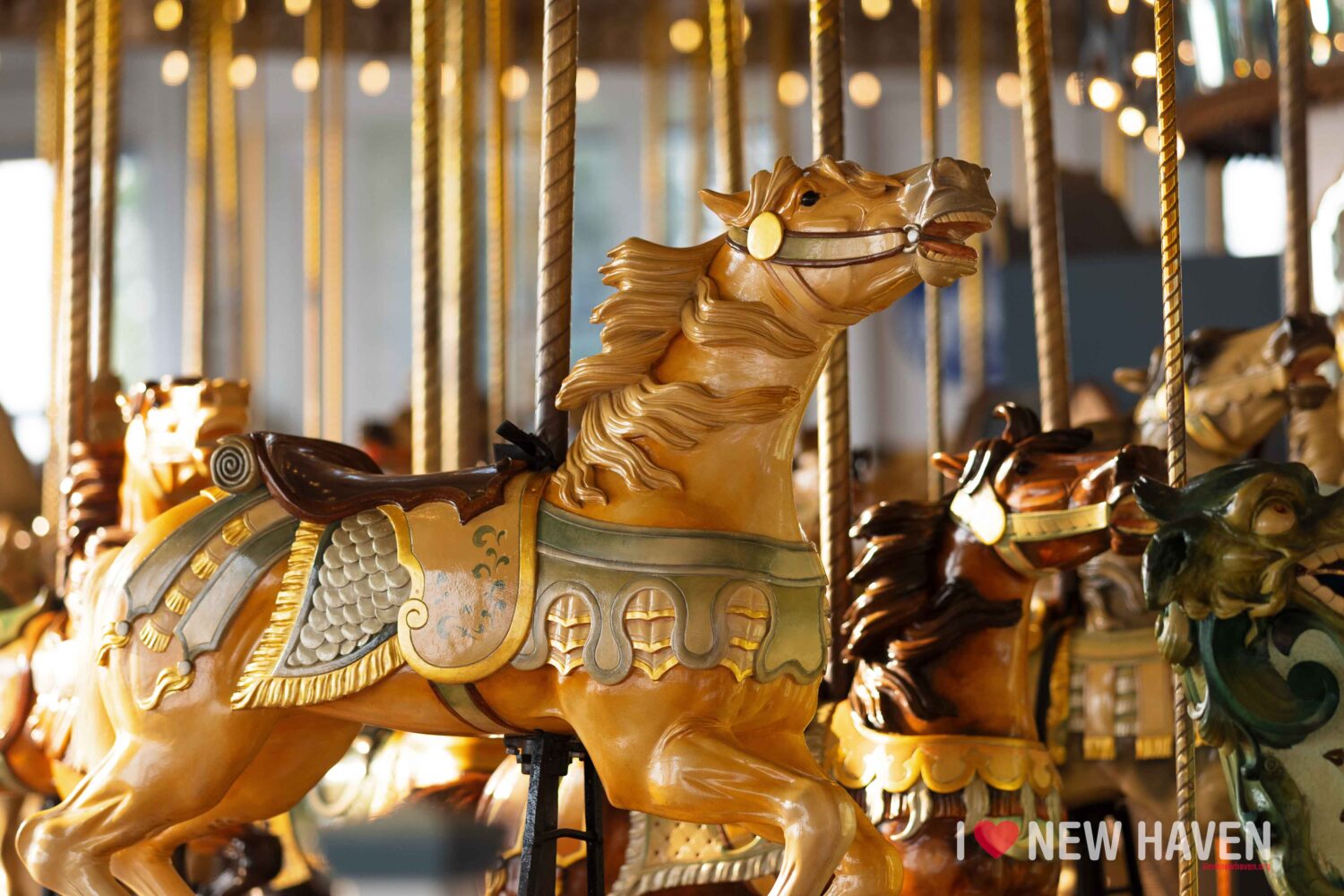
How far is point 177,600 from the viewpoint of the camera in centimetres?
243

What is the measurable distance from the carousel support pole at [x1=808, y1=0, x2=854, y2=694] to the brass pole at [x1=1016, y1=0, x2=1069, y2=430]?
456 mm

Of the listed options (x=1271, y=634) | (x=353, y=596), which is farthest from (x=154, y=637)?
(x=1271, y=634)

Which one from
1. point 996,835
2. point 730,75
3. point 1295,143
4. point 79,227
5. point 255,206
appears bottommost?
point 996,835

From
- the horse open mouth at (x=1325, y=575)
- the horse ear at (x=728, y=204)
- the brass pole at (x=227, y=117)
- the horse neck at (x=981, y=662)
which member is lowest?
the horse neck at (x=981, y=662)

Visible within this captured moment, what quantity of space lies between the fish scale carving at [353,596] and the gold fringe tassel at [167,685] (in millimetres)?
159

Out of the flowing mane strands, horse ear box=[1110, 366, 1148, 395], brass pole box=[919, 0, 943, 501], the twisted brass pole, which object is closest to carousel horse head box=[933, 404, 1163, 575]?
the twisted brass pole

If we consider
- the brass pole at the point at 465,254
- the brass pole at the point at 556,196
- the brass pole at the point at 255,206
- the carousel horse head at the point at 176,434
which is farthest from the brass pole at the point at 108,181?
the brass pole at the point at 255,206

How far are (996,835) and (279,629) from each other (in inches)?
47.6

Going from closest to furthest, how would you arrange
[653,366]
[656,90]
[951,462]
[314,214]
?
1. [653,366]
2. [951,462]
3. [314,214]
4. [656,90]

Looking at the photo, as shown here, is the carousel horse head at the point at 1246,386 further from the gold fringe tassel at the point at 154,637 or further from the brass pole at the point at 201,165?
the brass pole at the point at 201,165

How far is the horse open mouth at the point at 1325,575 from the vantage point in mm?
2102

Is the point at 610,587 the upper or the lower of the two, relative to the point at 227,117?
lower

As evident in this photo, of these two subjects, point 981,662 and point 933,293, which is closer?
point 981,662

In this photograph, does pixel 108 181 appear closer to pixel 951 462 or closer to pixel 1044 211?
pixel 1044 211
